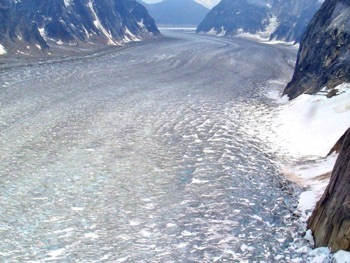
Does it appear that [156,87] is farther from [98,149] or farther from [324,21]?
[98,149]

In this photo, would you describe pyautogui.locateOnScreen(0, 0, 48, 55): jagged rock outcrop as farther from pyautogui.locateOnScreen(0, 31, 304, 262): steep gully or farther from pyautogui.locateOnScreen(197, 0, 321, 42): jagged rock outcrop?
pyautogui.locateOnScreen(197, 0, 321, 42): jagged rock outcrop

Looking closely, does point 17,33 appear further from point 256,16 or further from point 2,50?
point 256,16

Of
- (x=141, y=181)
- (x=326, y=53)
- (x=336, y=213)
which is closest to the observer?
(x=336, y=213)

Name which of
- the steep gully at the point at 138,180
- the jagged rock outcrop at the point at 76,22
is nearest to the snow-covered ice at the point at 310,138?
the steep gully at the point at 138,180

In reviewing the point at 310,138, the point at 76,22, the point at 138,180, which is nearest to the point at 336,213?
the point at 138,180

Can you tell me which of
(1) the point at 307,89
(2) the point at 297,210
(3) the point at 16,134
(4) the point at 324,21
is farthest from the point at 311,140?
(4) the point at 324,21

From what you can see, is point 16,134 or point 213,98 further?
point 213,98
